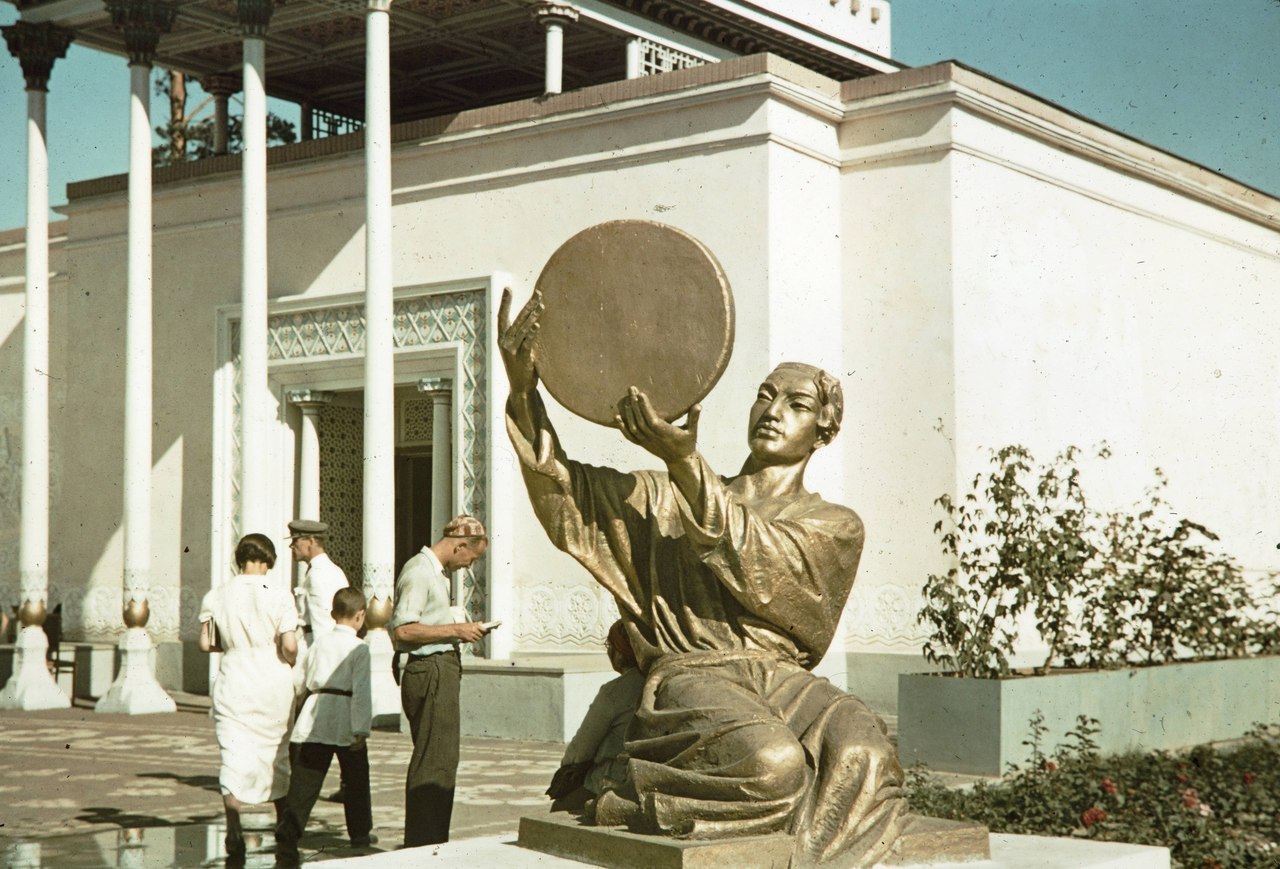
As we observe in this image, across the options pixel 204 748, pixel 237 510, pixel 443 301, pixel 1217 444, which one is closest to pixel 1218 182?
pixel 1217 444

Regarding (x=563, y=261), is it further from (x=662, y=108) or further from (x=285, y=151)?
(x=285, y=151)

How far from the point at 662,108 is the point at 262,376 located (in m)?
4.23

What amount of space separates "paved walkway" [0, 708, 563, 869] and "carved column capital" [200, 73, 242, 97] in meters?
9.31

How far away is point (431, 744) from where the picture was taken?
687cm

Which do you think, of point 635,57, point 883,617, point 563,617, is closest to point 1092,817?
point 883,617

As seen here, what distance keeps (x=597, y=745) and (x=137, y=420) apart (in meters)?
10.9

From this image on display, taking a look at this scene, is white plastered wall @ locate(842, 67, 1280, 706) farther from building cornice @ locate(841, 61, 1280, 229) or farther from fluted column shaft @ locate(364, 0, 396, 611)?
fluted column shaft @ locate(364, 0, 396, 611)

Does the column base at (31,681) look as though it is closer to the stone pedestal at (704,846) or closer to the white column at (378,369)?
the white column at (378,369)

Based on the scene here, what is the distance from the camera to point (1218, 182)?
1766 centimetres

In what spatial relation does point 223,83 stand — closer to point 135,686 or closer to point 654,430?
point 135,686

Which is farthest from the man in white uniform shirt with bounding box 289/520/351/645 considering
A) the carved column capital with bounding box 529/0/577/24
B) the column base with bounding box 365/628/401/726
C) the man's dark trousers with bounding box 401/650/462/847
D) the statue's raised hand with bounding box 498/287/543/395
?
the carved column capital with bounding box 529/0/577/24

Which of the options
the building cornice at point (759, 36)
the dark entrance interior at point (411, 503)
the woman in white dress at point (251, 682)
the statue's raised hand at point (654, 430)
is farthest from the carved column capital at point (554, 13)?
the statue's raised hand at point (654, 430)

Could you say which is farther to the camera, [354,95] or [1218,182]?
[354,95]

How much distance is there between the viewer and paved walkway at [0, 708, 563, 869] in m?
7.98
